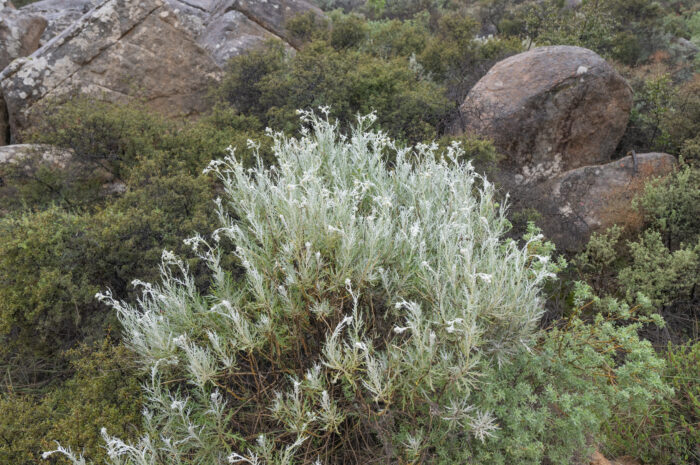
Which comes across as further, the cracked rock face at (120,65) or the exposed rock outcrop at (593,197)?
the cracked rock face at (120,65)

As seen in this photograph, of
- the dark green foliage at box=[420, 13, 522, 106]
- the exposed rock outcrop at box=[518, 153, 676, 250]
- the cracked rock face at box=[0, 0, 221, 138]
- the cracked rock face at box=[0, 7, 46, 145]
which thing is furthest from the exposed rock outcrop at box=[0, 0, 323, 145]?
the exposed rock outcrop at box=[518, 153, 676, 250]

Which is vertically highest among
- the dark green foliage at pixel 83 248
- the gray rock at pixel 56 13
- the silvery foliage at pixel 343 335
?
the gray rock at pixel 56 13

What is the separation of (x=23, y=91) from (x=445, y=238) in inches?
260

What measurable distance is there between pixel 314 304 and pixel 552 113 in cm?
570

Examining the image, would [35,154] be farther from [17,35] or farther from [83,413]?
[17,35]

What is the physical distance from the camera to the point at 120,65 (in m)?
6.54

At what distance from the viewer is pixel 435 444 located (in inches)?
86.2

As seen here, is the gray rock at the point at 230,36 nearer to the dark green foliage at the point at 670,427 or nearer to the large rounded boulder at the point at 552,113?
the large rounded boulder at the point at 552,113

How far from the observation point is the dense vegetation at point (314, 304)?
218 centimetres

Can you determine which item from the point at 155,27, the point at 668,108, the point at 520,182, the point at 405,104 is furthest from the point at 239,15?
the point at 668,108

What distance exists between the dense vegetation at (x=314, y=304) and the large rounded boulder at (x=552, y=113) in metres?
0.73

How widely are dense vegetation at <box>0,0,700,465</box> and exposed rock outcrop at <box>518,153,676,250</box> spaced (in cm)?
26

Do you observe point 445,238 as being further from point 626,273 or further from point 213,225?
point 626,273

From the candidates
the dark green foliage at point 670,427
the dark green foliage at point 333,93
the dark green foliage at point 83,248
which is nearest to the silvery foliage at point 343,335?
the dark green foliage at point 83,248
